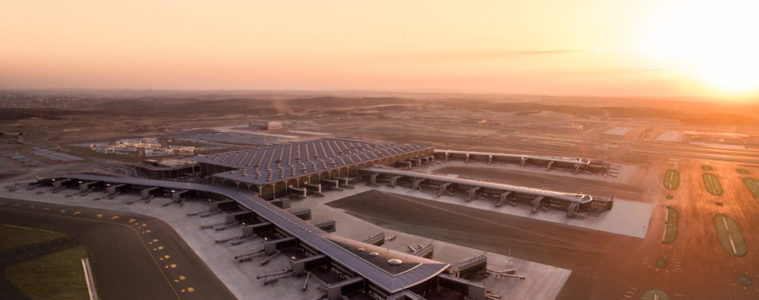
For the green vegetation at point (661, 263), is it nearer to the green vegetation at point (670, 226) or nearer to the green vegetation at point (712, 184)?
the green vegetation at point (670, 226)

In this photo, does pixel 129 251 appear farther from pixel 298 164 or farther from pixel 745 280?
pixel 745 280

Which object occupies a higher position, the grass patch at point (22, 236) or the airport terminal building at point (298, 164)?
the airport terminal building at point (298, 164)

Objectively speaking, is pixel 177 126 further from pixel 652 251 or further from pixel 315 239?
pixel 652 251

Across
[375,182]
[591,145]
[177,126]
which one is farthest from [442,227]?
[177,126]

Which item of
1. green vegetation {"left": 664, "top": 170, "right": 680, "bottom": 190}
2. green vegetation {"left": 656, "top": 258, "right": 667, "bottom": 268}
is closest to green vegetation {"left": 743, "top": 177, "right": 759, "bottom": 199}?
green vegetation {"left": 664, "top": 170, "right": 680, "bottom": 190}

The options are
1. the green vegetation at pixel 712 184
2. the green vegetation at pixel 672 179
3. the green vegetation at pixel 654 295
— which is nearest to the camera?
the green vegetation at pixel 654 295

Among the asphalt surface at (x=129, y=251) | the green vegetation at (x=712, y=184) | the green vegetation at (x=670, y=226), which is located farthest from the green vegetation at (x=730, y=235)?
the asphalt surface at (x=129, y=251)
